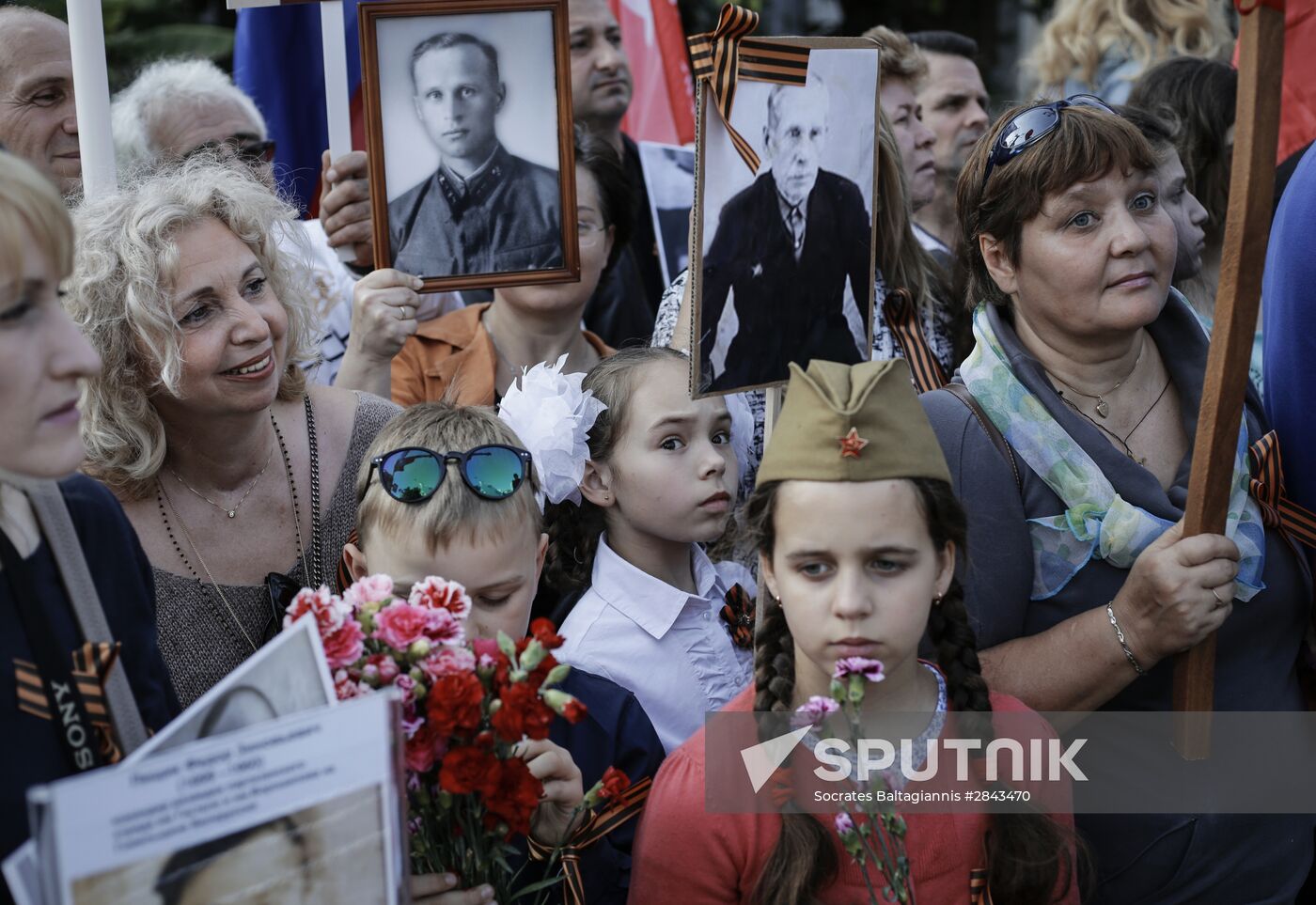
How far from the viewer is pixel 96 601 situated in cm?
195

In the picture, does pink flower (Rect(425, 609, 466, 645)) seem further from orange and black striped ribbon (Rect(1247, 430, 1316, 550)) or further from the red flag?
the red flag

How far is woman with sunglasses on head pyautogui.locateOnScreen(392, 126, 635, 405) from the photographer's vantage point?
393 cm

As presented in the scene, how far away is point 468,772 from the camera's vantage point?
72.2 inches

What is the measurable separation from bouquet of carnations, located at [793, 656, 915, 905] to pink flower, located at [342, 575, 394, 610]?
24.0 inches

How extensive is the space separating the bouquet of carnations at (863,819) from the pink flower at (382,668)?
0.57 m

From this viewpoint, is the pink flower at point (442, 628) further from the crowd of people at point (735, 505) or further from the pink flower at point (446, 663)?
the crowd of people at point (735, 505)

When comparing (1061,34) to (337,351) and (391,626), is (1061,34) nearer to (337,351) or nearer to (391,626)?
(337,351)

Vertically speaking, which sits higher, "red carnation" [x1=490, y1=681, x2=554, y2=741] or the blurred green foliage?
the blurred green foliage

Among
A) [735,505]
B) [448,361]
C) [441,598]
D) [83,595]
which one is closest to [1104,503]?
[735,505]

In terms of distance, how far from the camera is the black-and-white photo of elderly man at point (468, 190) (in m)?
3.34

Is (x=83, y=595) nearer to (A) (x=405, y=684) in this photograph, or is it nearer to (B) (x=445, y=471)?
(A) (x=405, y=684)

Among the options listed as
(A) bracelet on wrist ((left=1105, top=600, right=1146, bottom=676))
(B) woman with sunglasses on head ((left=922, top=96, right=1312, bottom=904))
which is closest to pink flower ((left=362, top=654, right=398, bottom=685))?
(B) woman with sunglasses on head ((left=922, top=96, right=1312, bottom=904))

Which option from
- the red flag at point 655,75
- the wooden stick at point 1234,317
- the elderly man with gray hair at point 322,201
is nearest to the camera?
the wooden stick at point 1234,317

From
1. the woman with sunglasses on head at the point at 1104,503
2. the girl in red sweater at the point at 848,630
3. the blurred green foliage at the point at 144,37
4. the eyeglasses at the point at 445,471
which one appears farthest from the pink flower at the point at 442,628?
the blurred green foliage at the point at 144,37
